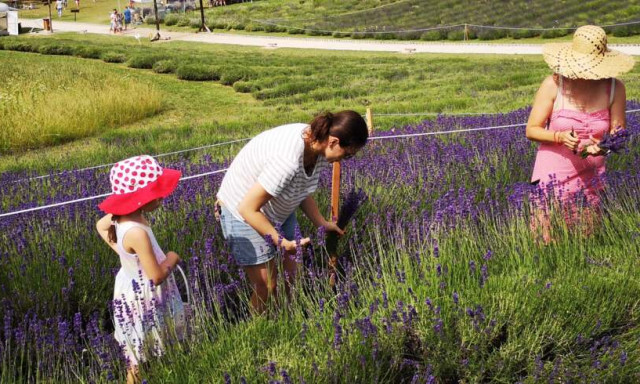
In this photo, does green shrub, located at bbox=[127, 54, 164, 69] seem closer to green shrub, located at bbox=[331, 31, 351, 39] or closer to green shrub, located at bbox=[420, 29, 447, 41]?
green shrub, located at bbox=[420, 29, 447, 41]

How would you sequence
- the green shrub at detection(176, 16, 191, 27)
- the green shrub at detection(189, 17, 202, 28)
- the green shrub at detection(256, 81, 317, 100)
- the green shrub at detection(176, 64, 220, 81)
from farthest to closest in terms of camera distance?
1. the green shrub at detection(176, 16, 191, 27)
2. the green shrub at detection(189, 17, 202, 28)
3. the green shrub at detection(176, 64, 220, 81)
4. the green shrub at detection(256, 81, 317, 100)

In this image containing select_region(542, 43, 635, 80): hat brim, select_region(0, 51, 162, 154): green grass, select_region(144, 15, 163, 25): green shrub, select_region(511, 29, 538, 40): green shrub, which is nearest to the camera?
select_region(542, 43, 635, 80): hat brim

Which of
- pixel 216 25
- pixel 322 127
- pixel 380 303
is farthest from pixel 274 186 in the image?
pixel 216 25

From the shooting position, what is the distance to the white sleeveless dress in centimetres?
309

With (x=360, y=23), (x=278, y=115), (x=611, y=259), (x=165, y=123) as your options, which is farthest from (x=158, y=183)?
(x=360, y=23)

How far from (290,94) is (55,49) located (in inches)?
538

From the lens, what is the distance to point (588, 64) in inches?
159

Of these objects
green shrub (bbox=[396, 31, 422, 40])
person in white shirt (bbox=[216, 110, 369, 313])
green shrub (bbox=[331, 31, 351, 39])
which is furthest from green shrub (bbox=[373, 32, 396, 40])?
person in white shirt (bbox=[216, 110, 369, 313])

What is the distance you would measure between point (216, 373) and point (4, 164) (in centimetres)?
656

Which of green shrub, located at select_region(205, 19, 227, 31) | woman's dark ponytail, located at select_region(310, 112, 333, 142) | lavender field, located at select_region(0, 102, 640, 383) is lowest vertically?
lavender field, located at select_region(0, 102, 640, 383)

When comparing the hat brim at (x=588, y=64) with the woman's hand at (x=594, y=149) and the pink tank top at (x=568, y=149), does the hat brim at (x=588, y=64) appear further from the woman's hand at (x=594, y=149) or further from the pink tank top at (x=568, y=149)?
the woman's hand at (x=594, y=149)

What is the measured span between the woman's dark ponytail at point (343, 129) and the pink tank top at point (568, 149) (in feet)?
4.15

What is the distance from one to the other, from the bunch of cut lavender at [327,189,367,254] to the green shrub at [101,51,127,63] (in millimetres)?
17050

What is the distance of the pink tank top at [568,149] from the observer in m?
4.09
